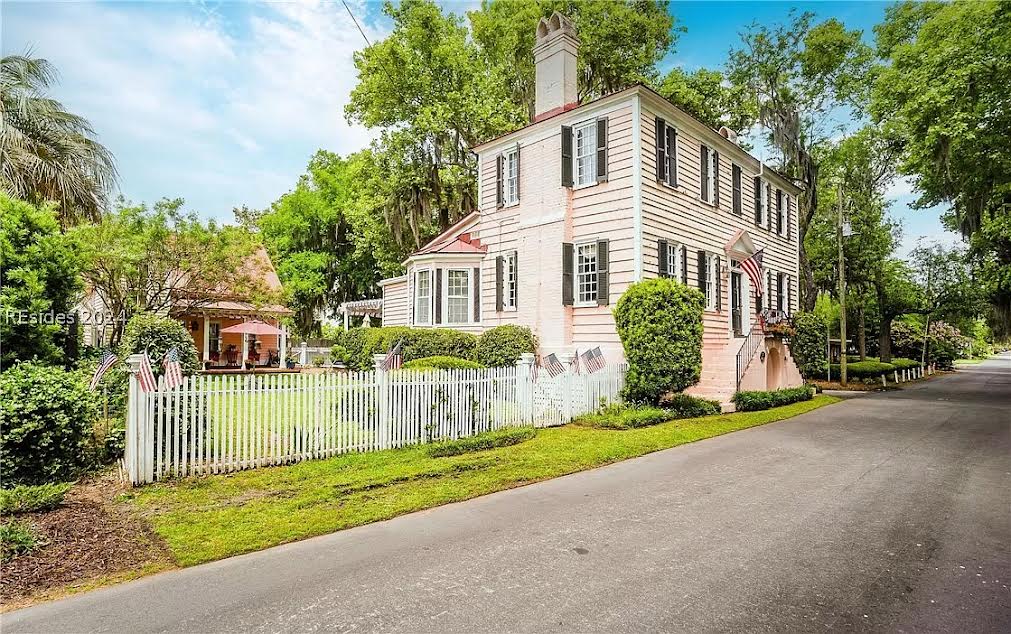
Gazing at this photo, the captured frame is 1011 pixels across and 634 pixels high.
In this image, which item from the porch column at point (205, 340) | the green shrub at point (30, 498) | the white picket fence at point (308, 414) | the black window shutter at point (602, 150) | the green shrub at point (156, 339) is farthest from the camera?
the porch column at point (205, 340)

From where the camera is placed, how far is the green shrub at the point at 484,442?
7.92 metres

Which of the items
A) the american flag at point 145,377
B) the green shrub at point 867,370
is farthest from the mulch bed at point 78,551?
the green shrub at point 867,370

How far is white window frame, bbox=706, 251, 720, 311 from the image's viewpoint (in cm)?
1591

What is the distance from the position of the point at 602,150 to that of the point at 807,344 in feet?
31.3

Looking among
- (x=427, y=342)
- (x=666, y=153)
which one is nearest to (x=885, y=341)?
(x=666, y=153)

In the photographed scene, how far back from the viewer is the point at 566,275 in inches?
576

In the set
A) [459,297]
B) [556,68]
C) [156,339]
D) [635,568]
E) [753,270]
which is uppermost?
[556,68]

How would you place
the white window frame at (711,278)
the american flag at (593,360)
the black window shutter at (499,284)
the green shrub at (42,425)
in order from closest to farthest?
1. the green shrub at (42,425)
2. the american flag at (593,360)
3. the white window frame at (711,278)
4. the black window shutter at (499,284)

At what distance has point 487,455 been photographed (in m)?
7.89

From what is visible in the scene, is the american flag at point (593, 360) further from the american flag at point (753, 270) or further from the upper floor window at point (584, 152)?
the american flag at point (753, 270)

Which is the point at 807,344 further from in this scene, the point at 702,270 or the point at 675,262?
the point at 675,262

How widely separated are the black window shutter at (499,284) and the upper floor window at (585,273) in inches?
105

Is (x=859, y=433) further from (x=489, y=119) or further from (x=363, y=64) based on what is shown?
(x=363, y=64)

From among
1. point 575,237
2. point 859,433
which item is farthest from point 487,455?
point 575,237
